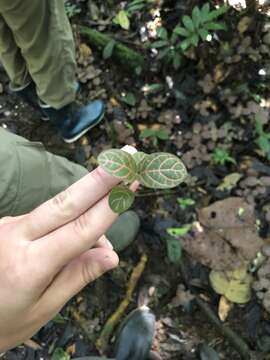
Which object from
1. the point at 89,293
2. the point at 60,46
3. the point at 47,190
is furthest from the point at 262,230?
the point at 60,46

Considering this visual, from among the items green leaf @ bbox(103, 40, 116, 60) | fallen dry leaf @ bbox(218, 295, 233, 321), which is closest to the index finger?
fallen dry leaf @ bbox(218, 295, 233, 321)

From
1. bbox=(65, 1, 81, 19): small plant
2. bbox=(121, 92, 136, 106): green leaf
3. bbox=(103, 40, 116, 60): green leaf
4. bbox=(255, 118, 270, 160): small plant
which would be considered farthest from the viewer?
bbox=(65, 1, 81, 19): small plant

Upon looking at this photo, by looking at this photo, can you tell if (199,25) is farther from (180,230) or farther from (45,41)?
(180,230)

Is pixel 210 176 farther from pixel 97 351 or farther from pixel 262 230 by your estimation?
pixel 97 351

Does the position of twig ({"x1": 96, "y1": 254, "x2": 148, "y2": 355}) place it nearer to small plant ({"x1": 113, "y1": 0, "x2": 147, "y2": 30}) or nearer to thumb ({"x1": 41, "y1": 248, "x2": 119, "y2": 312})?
thumb ({"x1": 41, "y1": 248, "x2": 119, "y2": 312})

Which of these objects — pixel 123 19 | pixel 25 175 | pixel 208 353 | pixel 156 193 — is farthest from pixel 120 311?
pixel 123 19
